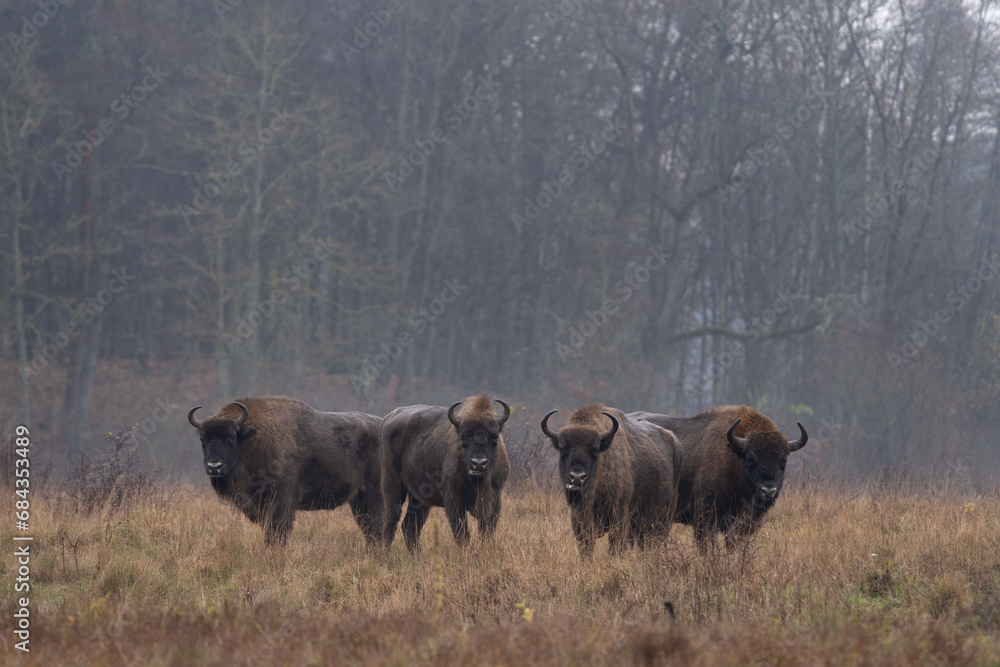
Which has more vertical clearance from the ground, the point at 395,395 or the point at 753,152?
the point at 753,152

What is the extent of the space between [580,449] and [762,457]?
175 cm

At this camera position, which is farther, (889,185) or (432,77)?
(432,77)

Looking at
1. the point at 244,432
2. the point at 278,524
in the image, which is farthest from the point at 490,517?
the point at 244,432

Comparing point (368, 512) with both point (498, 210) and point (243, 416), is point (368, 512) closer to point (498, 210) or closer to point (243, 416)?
point (243, 416)

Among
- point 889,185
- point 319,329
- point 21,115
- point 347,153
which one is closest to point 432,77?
point 347,153

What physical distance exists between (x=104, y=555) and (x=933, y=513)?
8668mm

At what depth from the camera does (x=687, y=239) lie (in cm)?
3234

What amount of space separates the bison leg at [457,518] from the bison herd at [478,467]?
0.02m

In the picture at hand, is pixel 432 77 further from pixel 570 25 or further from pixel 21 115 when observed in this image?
pixel 21 115

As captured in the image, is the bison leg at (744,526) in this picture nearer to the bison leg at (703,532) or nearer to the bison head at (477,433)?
the bison leg at (703,532)

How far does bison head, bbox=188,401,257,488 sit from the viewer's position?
10.1 m

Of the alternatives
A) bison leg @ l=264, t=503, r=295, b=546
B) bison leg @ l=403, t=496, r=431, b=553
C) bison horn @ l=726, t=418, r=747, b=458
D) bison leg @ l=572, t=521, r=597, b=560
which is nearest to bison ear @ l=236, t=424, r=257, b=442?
bison leg @ l=264, t=503, r=295, b=546

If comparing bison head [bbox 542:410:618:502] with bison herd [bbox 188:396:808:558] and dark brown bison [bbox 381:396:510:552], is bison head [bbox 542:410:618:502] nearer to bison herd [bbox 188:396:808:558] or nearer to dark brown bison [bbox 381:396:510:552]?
bison herd [bbox 188:396:808:558]

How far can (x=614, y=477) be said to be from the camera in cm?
898
